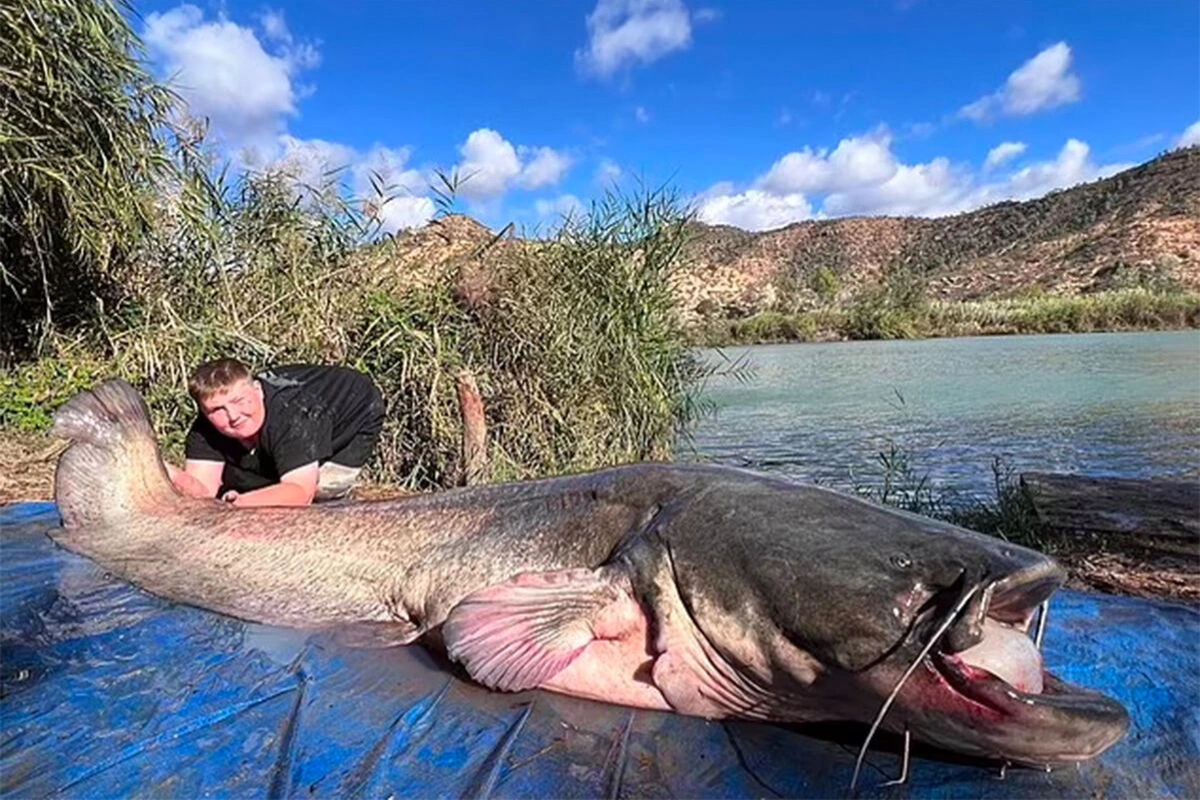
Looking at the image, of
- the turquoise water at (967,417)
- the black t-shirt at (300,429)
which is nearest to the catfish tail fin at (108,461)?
the black t-shirt at (300,429)

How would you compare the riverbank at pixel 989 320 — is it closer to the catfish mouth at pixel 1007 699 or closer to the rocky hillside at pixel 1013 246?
the rocky hillside at pixel 1013 246

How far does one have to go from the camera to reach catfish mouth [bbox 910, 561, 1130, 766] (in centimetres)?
143

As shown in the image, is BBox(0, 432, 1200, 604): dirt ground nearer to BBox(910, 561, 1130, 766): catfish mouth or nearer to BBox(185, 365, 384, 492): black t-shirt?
BBox(185, 365, 384, 492): black t-shirt

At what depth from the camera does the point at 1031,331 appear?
100 feet

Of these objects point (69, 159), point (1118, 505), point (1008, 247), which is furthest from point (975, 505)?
point (1008, 247)

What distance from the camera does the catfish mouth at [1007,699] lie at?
4.68ft

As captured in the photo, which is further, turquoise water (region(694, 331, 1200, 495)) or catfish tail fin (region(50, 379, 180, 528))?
turquoise water (region(694, 331, 1200, 495))

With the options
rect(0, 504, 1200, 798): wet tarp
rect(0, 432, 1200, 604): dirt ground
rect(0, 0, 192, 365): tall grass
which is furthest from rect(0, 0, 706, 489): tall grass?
rect(0, 504, 1200, 798): wet tarp

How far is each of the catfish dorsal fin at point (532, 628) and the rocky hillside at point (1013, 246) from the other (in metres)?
26.0

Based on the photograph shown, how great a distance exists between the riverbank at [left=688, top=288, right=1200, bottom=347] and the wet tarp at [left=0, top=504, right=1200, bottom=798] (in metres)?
26.0

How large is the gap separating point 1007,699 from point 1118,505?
3.95 metres

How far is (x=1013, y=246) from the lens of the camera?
56.5m

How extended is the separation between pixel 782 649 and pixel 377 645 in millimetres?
1113

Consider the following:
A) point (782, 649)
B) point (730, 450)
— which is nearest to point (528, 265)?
point (730, 450)
